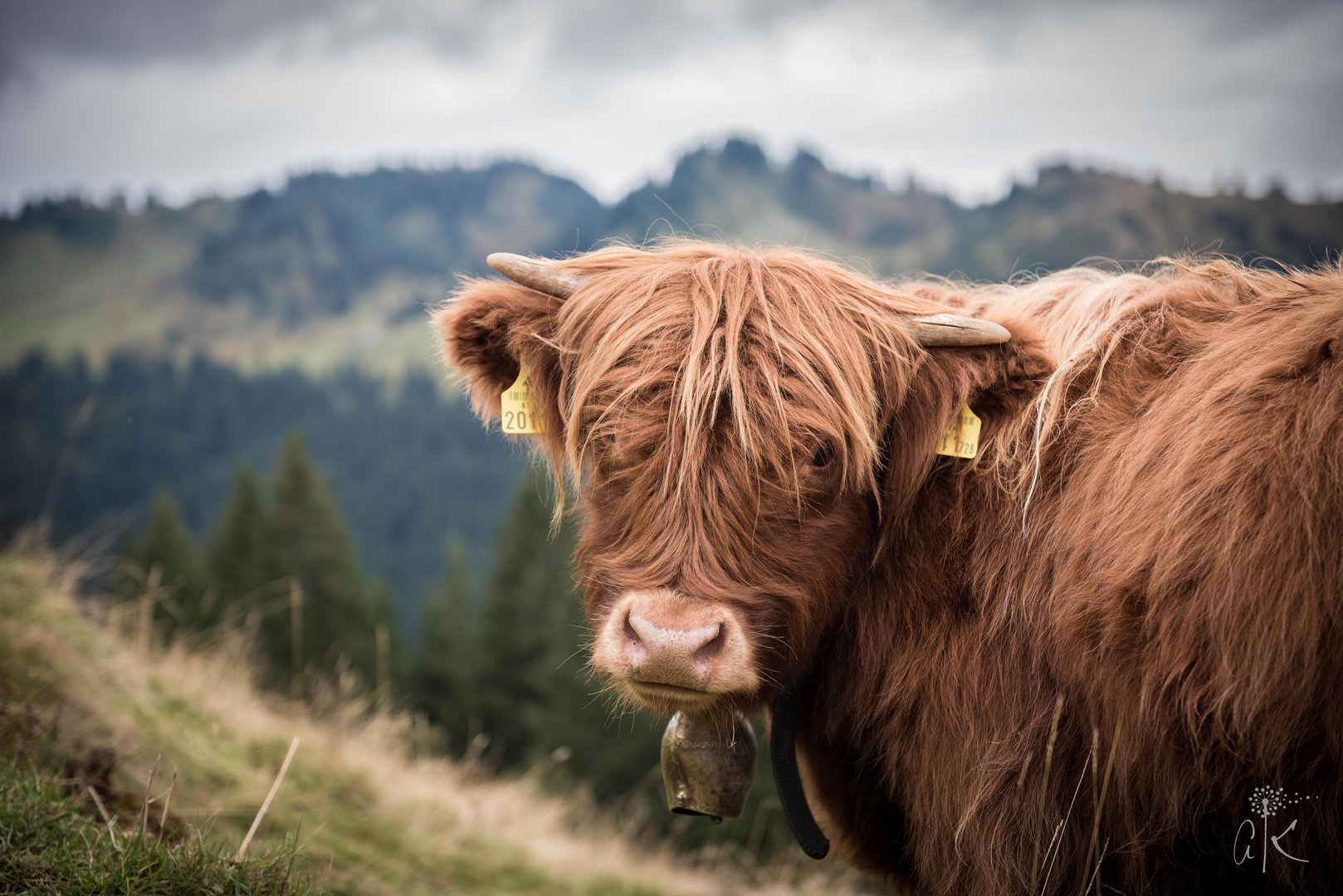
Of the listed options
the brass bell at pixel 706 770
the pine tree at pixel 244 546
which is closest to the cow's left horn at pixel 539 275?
the brass bell at pixel 706 770

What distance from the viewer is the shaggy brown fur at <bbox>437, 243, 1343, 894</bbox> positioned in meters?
1.67

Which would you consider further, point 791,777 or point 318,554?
point 318,554

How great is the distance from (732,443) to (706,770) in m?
1.23

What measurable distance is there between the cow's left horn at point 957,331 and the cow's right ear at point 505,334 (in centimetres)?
118

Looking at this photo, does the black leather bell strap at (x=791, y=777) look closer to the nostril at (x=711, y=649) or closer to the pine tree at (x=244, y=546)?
the nostril at (x=711, y=649)

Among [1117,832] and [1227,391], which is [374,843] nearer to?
[1117,832]

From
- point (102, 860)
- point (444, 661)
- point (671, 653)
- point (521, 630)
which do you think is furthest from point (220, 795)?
point (444, 661)

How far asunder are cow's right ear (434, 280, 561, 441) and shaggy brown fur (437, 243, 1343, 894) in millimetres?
15

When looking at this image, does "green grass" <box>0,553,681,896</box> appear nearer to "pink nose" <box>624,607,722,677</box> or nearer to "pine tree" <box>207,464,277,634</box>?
"pink nose" <box>624,607,722,677</box>

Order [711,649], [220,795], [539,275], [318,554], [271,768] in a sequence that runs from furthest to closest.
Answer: [318,554] < [271,768] < [220,795] < [539,275] < [711,649]

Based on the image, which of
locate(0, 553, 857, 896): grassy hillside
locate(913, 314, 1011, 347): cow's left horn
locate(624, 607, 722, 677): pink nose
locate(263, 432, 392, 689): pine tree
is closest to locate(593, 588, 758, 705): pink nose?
locate(624, 607, 722, 677): pink nose

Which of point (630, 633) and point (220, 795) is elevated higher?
point (630, 633)

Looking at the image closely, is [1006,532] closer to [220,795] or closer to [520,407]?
[520,407]

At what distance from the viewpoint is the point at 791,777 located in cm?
262
